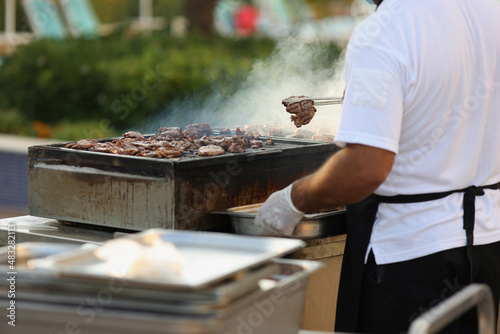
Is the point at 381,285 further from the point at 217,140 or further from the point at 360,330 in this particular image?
the point at 217,140

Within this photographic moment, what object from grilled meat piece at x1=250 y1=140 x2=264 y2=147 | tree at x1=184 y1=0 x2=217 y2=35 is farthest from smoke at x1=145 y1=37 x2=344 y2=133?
tree at x1=184 y1=0 x2=217 y2=35

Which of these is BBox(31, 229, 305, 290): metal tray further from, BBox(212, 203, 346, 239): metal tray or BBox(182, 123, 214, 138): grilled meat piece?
BBox(182, 123, 214, 138): grilled meat piece

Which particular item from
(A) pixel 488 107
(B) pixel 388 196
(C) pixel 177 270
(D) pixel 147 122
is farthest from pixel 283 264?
(D) pixel 147 122

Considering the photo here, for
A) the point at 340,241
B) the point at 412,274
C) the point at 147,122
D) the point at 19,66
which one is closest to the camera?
the point at 412,274

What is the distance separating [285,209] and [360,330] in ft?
2.00

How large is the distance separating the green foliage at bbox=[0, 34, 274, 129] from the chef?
578cm

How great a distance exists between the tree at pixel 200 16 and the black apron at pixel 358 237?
881 cm

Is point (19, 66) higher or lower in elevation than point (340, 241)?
higher

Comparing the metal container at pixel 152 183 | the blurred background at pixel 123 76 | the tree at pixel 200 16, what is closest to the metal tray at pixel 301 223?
the metal container at pixel 152 183

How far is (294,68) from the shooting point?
20.1 ft

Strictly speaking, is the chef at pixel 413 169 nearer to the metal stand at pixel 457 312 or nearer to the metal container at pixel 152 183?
the metal container at pixel 152 183

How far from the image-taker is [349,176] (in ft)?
7.88

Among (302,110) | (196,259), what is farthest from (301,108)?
(196,259)

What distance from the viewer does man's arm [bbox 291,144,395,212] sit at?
2355 millimetres
